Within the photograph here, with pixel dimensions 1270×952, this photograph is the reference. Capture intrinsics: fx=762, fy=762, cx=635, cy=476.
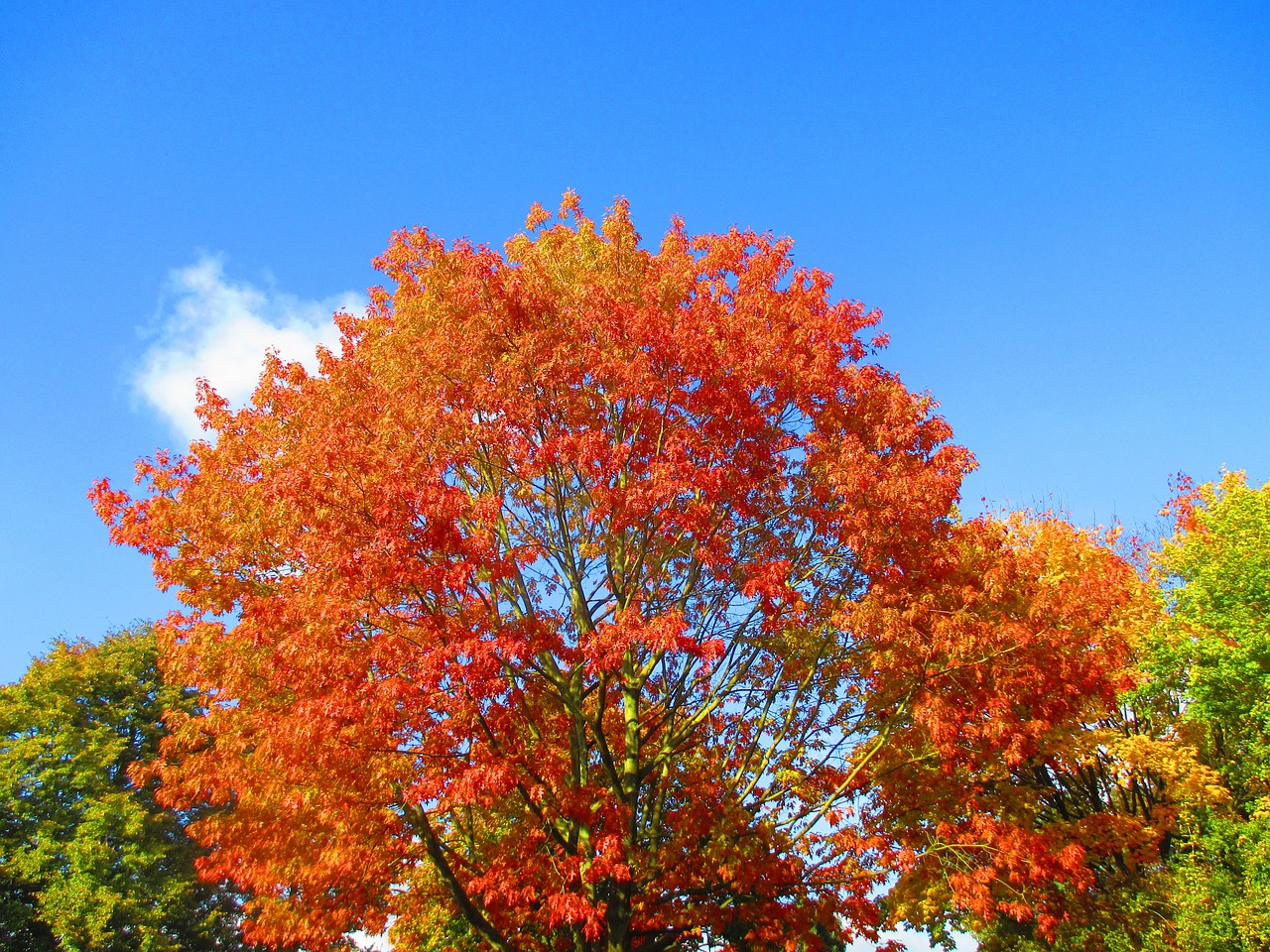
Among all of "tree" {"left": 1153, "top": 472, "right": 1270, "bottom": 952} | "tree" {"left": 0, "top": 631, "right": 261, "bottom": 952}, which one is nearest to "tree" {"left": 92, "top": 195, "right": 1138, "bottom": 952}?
"tree" {"left": 1153, "top": 472, "right": 1270, "bottom": 952}

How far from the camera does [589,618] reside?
10859mm

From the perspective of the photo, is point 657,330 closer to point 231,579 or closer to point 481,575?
point 481,575

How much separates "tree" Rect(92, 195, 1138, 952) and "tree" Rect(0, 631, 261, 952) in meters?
17.1

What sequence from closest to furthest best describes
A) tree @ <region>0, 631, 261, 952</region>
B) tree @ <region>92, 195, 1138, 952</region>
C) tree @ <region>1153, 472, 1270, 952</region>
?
tree @ <region>92, 195, 1138, 952</region> < tree @ <region>1153, 472, 1270, 952</region> < tree @ <region>0, 631, 261, 952</region>

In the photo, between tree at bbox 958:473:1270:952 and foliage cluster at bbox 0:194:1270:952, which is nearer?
→ foliage cluster at bbox 0:194:1270:952

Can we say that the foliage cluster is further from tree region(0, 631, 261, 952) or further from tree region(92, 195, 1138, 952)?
tree region(0, 631, 261, 952)

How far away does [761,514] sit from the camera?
1107 centimetres

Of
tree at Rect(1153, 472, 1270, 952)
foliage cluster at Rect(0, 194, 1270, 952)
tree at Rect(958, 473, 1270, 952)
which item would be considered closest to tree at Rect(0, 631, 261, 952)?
foliage cluster at Rect(0, 194, 1270, 952)

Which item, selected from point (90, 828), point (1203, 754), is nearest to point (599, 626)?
point (1203, 754)

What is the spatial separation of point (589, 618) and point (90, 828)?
72.4 ft

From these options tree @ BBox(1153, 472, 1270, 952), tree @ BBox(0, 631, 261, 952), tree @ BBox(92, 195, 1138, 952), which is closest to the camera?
tree @ BBox(92, 195, 1138, 952)

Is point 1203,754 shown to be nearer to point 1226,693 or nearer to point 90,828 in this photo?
point 1226,693

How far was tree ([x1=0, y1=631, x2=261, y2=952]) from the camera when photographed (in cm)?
2252

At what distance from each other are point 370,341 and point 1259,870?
17581 mm
